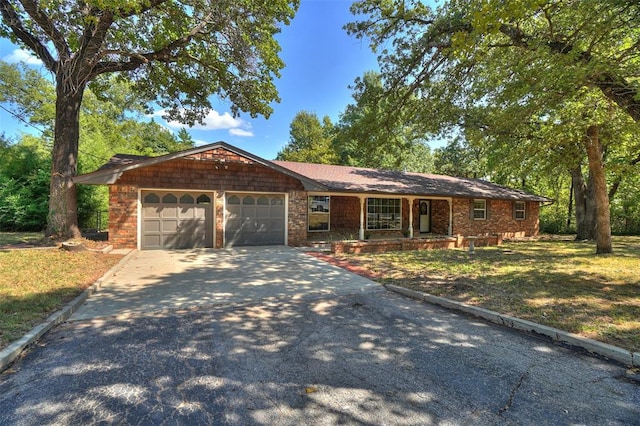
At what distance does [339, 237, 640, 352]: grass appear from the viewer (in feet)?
14.0

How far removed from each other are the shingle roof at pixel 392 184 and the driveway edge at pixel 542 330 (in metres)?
7.68

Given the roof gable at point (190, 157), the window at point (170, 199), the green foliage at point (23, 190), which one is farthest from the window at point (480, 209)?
the green foliage at point (23, 190)

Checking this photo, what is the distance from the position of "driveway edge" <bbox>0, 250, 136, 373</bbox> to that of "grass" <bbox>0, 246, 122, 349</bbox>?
0.30 feet

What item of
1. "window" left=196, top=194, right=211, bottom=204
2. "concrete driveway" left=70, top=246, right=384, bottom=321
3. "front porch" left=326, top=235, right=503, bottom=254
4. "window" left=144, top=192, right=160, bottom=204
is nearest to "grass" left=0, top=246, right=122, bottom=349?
"concrete driveway" left=70, top=246, right=384, bottom=321

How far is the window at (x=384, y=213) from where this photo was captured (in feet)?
52.6

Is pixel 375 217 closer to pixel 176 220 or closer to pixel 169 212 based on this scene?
pixel 176 220

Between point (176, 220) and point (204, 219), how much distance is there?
3.14 ft

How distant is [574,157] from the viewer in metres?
10.8

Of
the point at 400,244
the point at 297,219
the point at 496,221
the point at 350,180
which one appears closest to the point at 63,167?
the point at 297,219

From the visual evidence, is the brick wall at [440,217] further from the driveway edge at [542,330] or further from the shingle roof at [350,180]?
the driveway edge at [542,330]

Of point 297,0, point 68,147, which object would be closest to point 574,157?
point 297,0

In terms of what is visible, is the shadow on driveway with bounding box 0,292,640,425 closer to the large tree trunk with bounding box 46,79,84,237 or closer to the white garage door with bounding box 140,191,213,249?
the white garage door with bounding box 140,191,213,249

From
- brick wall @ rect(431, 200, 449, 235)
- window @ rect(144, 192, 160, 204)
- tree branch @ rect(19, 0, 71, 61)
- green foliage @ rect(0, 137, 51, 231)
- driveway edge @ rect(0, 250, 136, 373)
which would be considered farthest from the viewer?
brick wall @ rect(431, 200, 449, 235)

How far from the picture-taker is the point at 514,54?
8531 mm
